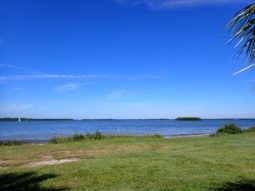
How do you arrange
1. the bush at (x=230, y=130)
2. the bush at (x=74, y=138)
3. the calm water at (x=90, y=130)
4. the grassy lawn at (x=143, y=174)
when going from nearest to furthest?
Result: 1. the grassy lawn at (x=143, y=174)
2. the bush at (x=74, y=138)
3. the bush at (x=230, y=130)
4. the calm water at (x=90, y=130)

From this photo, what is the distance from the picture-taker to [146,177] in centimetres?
1049

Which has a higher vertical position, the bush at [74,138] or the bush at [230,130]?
the bush at [230,130]

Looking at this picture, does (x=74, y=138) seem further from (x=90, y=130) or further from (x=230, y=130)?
(x=90, y=130)

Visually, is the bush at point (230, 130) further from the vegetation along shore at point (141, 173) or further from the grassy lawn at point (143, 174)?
the grassy lawn at point (143, 174)

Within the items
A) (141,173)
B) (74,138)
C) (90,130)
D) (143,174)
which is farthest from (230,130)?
(90,130)

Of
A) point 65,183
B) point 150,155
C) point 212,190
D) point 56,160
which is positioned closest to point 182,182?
point 212,190

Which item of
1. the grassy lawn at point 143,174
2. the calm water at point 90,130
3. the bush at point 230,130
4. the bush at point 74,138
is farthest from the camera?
the calm water at point 90,130

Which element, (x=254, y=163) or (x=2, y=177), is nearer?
(x=2, y=177)

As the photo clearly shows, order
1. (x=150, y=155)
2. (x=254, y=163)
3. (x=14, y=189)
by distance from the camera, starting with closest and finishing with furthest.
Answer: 1. (x=14, y=189)
2. (x=254, y=163)
3. (x=150, y=155)

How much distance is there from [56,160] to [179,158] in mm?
5149

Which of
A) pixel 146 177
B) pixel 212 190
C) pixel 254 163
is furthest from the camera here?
pixel 254 163

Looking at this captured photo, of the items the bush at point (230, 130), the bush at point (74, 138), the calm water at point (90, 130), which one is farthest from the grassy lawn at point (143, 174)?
the calm water at point (90, 130)

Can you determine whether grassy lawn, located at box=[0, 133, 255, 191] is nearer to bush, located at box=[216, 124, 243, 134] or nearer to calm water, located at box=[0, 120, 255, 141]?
bush, located at box=[216, 124, 243, 134]

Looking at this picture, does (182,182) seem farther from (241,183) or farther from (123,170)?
(123,170)
